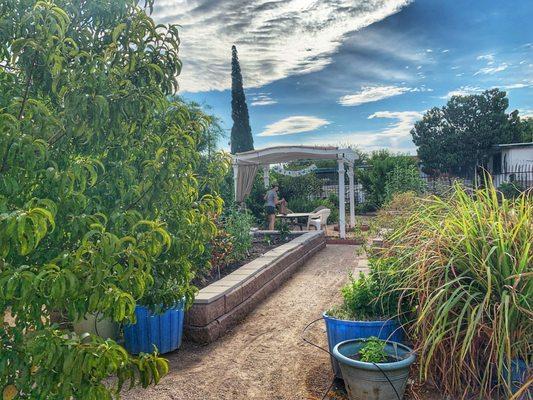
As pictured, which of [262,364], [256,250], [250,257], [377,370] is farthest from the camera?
[256,250]

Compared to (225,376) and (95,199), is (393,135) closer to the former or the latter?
(225,376)

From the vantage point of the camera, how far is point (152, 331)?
3859 millimetres

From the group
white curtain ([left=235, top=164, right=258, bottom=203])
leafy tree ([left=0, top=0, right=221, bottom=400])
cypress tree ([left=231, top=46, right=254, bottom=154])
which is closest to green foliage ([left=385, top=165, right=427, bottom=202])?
white curtain ([left=235, top=164, right=258, bottom=203])

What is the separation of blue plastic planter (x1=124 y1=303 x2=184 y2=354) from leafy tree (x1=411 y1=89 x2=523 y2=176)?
23644mm

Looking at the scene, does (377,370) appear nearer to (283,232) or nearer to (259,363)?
(259,363)

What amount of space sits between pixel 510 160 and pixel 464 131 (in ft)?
12.4

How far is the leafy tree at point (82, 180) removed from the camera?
4.66 ft

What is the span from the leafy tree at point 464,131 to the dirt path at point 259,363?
71.4ft

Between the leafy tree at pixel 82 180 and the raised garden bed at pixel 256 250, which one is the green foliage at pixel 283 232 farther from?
the leafy tree at pixel 82 180

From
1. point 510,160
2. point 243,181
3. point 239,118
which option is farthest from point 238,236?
point 510,160

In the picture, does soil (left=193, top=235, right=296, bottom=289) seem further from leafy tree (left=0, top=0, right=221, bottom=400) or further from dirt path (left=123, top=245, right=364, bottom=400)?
leafy tree (left=0, top=0, right=221, bottom=400)

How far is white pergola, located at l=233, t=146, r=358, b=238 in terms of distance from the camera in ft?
34.9

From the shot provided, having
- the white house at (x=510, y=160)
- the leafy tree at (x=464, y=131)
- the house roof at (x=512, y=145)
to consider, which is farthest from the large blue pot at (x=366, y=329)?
the leafy tree at (x=464, y=131)

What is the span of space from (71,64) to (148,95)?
0.34m
